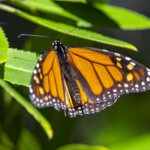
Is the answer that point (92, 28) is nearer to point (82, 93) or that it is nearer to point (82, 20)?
point (82, 20)

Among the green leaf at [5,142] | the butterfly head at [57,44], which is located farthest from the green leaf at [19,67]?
Result: the green leaf at [5,142]

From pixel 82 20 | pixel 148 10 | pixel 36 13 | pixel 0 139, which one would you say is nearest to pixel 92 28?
pixel 82 20

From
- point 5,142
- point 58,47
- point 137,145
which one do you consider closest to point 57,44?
point 58,47

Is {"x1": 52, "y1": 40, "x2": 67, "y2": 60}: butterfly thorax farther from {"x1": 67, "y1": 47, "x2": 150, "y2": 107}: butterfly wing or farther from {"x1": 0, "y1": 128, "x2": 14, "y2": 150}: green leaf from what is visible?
{"x1": 0, "y1": 128, "x2": 14, "y2": 150}: green leaf

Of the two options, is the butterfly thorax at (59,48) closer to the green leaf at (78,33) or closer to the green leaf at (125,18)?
the green leaf at (78,33)

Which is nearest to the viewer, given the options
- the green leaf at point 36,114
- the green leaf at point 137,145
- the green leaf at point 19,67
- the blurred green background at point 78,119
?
the green leaf at point 36,114

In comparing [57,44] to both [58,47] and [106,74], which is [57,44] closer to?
[58,47]

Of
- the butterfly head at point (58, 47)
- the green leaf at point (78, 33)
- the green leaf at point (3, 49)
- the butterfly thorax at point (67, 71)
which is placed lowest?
the butterfly thorax at point (67, 71)
